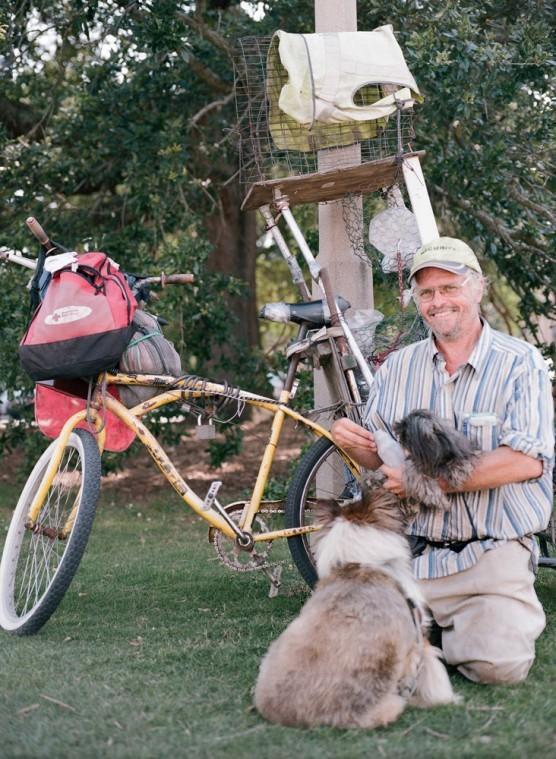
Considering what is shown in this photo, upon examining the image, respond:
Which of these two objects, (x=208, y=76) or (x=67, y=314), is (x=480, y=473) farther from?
(x=208, y=76)

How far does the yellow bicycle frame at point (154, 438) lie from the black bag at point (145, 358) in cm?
4

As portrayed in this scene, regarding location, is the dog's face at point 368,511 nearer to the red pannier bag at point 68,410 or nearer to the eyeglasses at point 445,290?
the eyeglasses at point 445,290

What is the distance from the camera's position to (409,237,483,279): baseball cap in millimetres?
3314

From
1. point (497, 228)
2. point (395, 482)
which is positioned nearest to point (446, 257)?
point (395, 482)

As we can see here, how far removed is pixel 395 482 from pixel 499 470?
35cm

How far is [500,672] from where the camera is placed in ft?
10.4

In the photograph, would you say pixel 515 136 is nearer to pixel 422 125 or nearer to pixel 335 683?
pixel 422 125

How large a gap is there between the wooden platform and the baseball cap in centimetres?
110

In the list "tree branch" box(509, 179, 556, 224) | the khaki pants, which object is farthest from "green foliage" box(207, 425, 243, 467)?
the khaki pants

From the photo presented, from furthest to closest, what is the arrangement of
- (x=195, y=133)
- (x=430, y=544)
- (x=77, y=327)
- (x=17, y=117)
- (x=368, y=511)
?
1. (x=17, y=117)
2. (x=195, y=133)
3. (x=77, y=327)
4. (x=430, y=544)
5. (x=368, y=511)

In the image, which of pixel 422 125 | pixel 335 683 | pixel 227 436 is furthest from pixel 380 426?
pixel 227 436

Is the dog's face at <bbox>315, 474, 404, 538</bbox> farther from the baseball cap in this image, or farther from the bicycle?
the bicycle

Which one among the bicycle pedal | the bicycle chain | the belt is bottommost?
the bicycle pedal

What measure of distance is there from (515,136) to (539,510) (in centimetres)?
394
